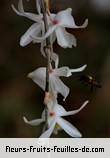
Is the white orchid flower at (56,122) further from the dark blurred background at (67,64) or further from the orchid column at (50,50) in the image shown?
the dark blurred background at (67,64)

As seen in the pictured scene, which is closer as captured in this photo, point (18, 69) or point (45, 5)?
point (45, 5)

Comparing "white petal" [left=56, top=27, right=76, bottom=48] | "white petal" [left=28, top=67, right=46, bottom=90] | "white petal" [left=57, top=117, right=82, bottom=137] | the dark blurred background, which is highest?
"white petal" [left=56, top=27, right=76, bottom=48]

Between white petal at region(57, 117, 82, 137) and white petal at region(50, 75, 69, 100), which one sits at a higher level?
white petal at region(50, 75, 69, 100)

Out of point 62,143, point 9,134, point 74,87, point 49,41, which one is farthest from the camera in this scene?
point 74,87

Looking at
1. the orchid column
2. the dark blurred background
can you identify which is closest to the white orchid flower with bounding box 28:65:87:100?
the orchid column

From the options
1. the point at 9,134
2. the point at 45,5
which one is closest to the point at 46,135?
the point at 45,5

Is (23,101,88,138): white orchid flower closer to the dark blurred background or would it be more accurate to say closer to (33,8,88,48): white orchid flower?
(33,8,88,48): white orchid flower

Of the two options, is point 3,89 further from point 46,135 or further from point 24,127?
point 46,135
